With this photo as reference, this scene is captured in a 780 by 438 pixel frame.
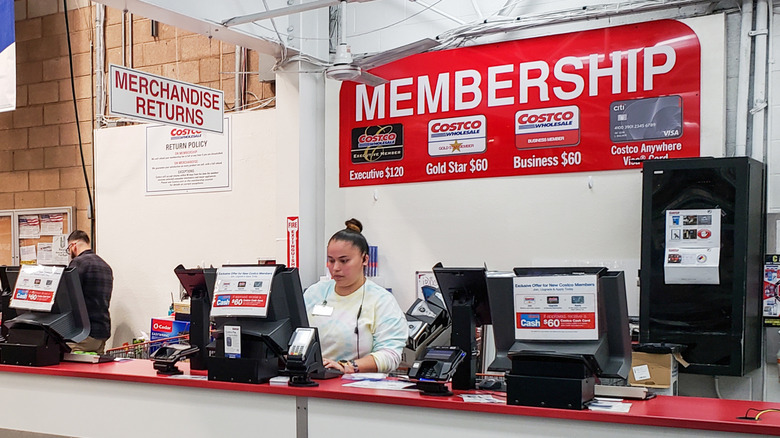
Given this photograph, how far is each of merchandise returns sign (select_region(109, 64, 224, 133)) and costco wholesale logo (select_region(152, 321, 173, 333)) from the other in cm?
182

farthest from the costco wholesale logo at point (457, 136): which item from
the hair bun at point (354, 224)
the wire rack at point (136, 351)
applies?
the wire rack at point (136, 351)

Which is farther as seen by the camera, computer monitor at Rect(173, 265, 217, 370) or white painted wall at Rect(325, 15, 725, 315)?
white painted wall at Rect(325, 15, 725, 315)

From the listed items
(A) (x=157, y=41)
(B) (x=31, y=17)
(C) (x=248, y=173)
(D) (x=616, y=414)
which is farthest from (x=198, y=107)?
(D) (x=616, y=414)

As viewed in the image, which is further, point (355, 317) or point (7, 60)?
point (7, 60)

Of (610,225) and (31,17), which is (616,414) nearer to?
(610,225)

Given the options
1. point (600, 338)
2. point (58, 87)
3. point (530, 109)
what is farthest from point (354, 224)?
point (58, 87)

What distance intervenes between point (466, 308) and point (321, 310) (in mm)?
1093

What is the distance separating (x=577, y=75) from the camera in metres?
5.76

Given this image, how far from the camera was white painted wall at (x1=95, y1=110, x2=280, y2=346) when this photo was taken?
7.14m

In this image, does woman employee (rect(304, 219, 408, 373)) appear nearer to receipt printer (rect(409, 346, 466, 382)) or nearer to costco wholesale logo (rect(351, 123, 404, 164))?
receipt printer (rect(409, 346, 466, 382))

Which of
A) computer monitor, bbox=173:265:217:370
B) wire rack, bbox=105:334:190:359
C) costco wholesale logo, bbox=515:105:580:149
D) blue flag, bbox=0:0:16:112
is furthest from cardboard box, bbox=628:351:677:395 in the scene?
blue flag, bbox=0:0:16:112

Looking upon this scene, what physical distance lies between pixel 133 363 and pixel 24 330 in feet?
1.88

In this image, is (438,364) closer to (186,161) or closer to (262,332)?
(262,332)

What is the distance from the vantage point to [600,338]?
10.0 ft
